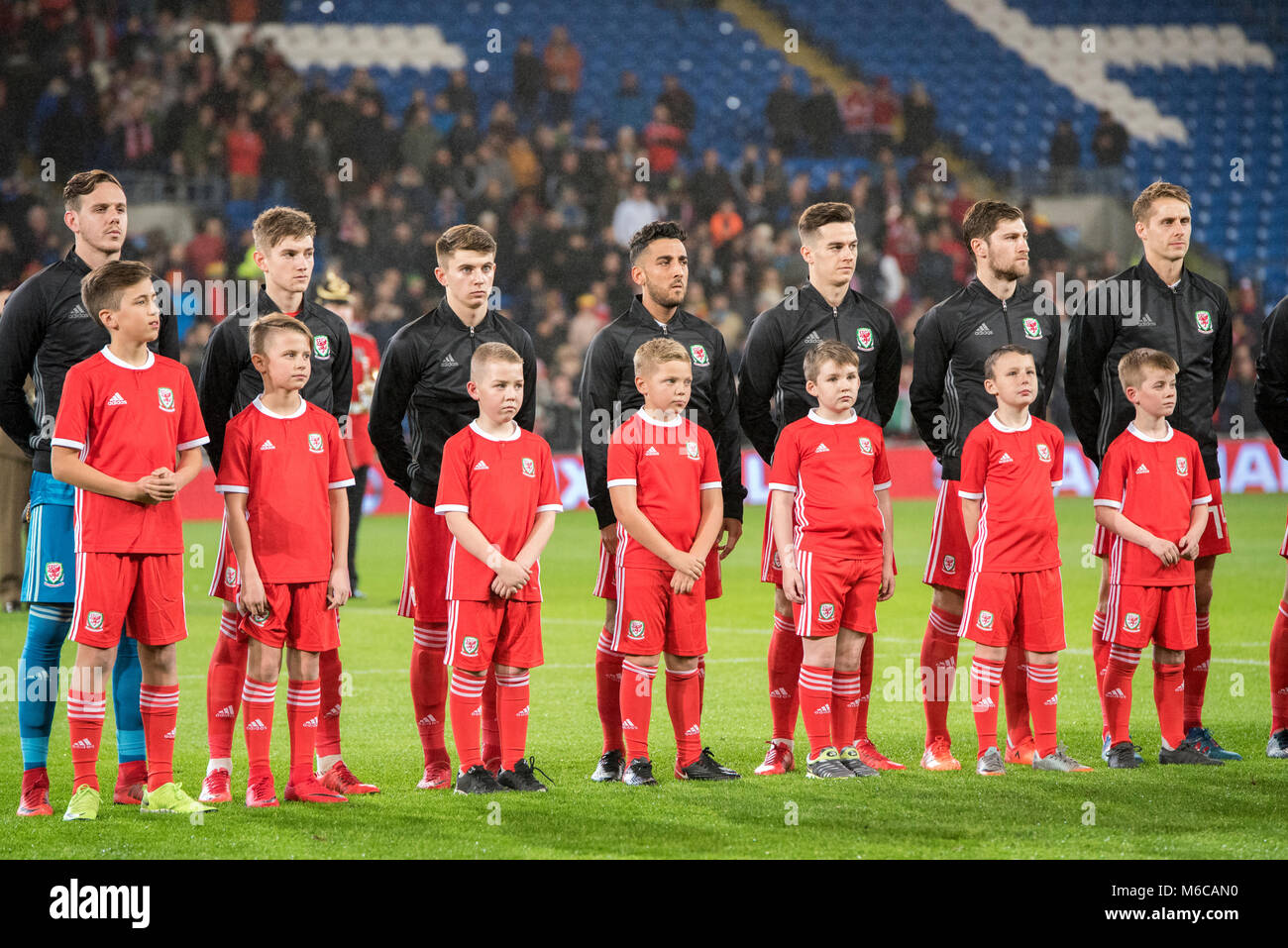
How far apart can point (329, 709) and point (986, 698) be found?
2.61 meters

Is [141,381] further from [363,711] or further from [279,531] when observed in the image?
[363,711]

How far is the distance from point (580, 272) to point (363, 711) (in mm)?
12751

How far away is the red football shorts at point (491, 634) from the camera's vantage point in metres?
5.52

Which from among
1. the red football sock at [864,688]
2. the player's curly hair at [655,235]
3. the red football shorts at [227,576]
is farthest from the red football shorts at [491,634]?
the player's curly hair at [655,235]

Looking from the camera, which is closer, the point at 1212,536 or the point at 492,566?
the point at 492,566

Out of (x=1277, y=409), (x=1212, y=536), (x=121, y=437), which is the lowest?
(x=1212, y=536)

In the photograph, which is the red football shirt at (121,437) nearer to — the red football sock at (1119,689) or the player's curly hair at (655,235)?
the player's curly hair at (655,235)

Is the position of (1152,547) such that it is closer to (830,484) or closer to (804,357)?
(830,484)

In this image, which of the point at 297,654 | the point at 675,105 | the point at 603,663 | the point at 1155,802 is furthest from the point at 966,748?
the point at 675,105

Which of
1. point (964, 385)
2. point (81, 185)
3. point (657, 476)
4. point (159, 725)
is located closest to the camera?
point (159, 725)

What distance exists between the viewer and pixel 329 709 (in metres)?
5.86

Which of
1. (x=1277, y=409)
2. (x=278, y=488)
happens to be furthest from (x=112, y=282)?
(x=1277, y=409)

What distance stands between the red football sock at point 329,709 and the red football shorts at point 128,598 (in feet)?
2.35

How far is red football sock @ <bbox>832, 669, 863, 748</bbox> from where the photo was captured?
5949 millimetres
